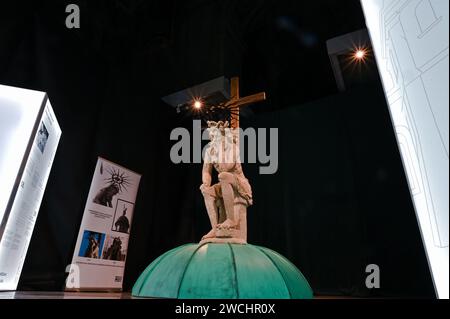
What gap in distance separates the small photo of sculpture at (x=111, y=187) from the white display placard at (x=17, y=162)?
166cm

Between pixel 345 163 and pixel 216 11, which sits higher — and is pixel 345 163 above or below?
below

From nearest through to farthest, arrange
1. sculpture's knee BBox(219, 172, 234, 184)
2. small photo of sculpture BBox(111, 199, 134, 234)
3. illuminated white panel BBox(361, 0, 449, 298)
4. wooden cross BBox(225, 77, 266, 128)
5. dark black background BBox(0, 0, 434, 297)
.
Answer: illuminated white panel BBox(361, 0, 449, 298) → sculpture's knee BBox(219, 172, 234, 184) → wooden cross BBox(225, 77, 266, 128) → dark black background BBox(0, 0, 434, 297) → small photo of sculpture BBox(111, 199, 134, 234)

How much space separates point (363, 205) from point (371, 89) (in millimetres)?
1810

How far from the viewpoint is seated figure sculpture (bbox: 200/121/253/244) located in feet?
9.37

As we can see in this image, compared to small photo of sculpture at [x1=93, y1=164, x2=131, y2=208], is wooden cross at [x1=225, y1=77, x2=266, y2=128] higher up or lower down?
higher up

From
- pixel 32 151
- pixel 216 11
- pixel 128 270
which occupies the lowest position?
pixel 128 270

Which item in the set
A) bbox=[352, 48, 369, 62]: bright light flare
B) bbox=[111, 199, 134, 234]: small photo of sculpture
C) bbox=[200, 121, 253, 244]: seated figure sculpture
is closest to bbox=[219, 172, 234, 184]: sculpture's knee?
bbox=[200, 121, 253, 244]: seated figure sculpture

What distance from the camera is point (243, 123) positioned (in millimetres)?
6188

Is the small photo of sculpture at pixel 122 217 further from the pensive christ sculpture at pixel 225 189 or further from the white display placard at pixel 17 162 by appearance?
the pensive christ sculpture at pixel 225 189

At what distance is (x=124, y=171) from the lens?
5191mm

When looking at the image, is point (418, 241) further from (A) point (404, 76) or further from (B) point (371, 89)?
(A) point (404, 76)

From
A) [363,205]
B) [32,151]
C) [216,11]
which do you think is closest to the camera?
[32,151]

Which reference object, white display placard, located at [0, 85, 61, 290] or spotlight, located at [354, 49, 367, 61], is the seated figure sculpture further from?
spotlight, located at [354, 49, 367, 61]

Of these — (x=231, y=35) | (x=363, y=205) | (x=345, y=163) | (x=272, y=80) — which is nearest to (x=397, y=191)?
(x=363, y=205)
